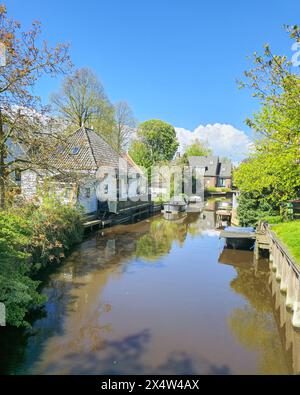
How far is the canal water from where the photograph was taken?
21.6 feet

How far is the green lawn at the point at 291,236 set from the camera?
10472 millimetres

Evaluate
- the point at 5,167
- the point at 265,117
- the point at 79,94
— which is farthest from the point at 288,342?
the point at 79,94

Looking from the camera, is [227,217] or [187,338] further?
[227,217]

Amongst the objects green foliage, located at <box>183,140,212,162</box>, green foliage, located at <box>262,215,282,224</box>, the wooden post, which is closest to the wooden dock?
green foliage, located at <box>262,215,282,224</box>

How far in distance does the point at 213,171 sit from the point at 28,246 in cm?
5898

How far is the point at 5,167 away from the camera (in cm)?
1073

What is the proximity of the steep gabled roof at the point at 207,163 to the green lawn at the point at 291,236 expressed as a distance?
52287 millimetres

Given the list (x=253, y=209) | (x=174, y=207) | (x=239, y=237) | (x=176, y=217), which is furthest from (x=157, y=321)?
(x=174, y=207)

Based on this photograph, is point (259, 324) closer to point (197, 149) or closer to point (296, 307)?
point (296, 307)

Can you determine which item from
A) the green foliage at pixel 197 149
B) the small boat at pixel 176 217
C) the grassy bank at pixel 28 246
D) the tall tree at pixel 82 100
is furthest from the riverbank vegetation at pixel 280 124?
the green foliage at pixel 197 149

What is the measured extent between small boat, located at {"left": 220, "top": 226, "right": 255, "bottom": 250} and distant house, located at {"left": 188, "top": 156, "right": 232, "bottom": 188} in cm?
5003

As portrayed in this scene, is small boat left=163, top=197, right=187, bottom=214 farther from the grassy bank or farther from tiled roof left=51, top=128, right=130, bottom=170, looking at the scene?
the grassy bank
